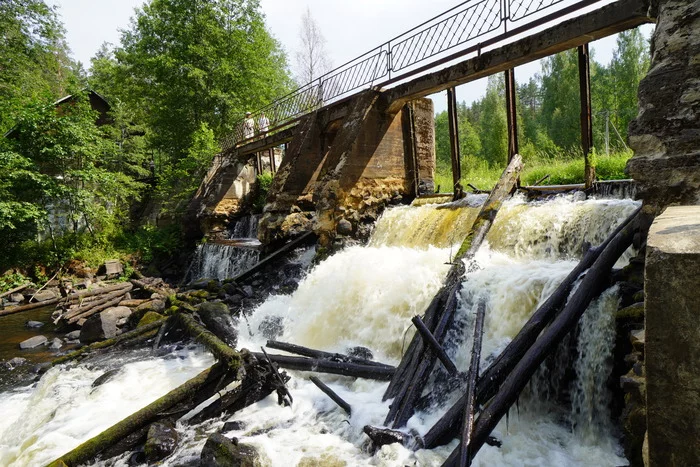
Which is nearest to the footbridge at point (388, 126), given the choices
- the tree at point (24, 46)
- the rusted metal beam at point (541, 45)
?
the rusted metal beam at point (541, 45)

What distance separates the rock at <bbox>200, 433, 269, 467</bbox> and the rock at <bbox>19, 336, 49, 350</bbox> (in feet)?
24.0

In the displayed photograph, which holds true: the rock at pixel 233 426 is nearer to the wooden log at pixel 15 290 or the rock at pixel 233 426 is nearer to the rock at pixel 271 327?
the rock at pixel 271 327

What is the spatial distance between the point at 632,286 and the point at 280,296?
6591 millimetres

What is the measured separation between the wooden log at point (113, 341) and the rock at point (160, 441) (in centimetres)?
377

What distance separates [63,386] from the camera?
558 centimetres

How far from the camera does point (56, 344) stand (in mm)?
8148

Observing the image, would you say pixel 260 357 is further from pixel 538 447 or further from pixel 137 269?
pixel 137 269

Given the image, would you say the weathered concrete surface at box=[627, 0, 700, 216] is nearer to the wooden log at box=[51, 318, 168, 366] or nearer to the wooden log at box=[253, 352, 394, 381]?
the wooden log at box=[253, 352, 394, 381]

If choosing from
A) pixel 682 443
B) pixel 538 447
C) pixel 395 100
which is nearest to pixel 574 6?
pixel 395 100

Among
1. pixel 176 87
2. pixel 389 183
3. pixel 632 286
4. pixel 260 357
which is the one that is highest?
pixel 176 87

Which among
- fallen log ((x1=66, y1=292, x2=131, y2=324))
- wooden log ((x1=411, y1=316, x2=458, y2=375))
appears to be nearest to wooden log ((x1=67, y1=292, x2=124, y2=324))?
fallen log ((x1=66, y1=292, x2=131, y2=324))

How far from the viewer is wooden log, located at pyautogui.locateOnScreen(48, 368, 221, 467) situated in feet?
11.5

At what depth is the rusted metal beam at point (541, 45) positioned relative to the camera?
5.62 m

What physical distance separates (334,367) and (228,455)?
71.8 inches
